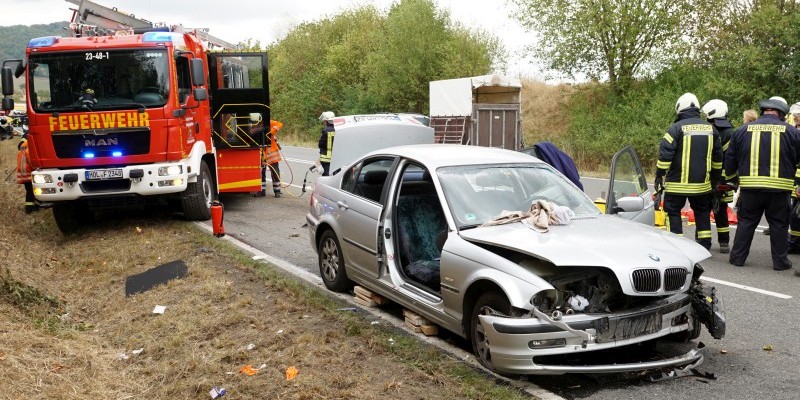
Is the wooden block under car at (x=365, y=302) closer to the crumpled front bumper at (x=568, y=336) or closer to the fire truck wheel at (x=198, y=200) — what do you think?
the crumpled front bumper at (x=568, y=336)

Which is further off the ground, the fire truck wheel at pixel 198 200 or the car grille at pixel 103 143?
the car grille at pixel 103 143

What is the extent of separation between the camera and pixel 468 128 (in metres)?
22.7

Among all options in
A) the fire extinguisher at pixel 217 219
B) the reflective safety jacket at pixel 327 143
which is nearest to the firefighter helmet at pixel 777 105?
the reflective safety jacket at pixel 327 143

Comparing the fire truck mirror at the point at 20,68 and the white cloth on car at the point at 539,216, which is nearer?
the white cloth on car at the point at 539,216

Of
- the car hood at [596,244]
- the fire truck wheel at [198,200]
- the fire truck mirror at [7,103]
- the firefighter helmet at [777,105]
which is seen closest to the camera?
the car hood at [596,244]

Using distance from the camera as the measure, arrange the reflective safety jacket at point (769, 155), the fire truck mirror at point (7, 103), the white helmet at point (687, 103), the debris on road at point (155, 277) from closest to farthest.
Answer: the debris on road at point (155, 277) < the reflective safety jacket at point (769, 155) < the white helmet at point (687, 103) < the fire truck mirror at point (7, 103)

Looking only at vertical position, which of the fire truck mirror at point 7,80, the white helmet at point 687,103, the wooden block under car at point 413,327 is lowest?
the wooden block under car at point 413,327

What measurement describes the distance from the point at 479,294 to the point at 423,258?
1.34 metres

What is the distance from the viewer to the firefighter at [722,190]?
29.7 ft

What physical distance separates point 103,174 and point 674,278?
321 inches

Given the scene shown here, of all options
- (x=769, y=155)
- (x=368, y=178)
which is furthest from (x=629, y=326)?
(x=769, y=155)

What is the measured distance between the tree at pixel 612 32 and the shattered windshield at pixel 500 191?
19.7 metres

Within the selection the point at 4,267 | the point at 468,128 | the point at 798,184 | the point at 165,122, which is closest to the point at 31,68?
the point at 165,122

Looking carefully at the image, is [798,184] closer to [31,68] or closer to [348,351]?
[348,351]
